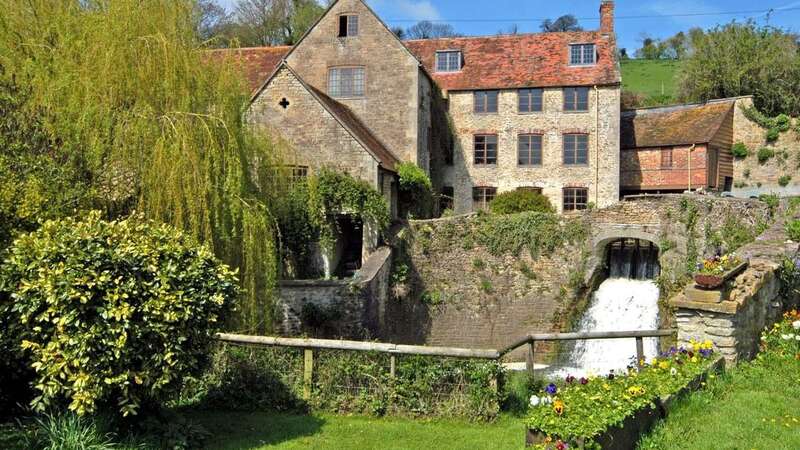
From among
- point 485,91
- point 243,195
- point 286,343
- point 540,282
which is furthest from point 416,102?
point 286,343

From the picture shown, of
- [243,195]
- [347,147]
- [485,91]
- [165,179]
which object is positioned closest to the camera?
[165,179]

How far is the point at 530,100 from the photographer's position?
29.8m

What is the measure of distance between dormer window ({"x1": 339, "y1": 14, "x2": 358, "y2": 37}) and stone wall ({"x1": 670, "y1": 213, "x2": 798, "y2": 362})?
761 inches

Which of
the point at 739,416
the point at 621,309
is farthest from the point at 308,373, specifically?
the point at 621,309

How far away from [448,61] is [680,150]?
11.8 m

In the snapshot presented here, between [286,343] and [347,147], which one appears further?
[347,147]

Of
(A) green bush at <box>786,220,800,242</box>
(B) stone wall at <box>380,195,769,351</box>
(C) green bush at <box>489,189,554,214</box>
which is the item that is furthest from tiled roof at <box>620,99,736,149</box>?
(A) green bush at <box>786,220,800,242</box>

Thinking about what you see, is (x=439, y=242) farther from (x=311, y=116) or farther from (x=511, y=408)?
(x=511, y=408)

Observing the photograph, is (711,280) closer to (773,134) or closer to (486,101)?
(486,101)

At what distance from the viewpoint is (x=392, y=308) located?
2123 centimetres

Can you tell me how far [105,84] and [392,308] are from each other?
1223 centimetres

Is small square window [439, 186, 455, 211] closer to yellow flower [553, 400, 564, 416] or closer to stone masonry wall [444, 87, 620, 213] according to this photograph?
stone masonry wall [444, 87, 620, 213]

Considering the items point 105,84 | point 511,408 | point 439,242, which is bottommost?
point 511,408

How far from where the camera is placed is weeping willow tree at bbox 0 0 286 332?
10.8 metres
